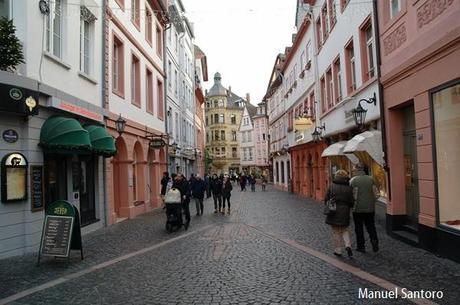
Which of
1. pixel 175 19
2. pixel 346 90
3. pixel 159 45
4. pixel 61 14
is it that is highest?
pixel 175 19

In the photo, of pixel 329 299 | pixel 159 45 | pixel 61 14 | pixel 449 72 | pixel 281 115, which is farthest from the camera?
pixel 281 115

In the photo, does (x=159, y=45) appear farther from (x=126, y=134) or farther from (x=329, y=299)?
(x=329, y=299)

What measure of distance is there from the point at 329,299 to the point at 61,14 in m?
9.96

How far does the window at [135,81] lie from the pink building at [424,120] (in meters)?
11.3

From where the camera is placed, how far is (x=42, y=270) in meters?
8.04

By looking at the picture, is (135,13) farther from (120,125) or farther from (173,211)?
(173,211)

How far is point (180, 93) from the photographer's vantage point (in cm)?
3341

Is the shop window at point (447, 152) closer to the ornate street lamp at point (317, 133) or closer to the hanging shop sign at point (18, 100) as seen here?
the hanging shop sign at point (18, 100)

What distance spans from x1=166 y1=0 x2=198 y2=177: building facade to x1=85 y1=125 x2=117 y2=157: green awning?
14.2 metres

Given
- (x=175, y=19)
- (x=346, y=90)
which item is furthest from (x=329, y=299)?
(x=175, y=19)

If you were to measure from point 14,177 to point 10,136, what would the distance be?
2.79 feet

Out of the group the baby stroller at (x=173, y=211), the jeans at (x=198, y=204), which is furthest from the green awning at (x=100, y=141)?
the jeans at (x=198, y=204)

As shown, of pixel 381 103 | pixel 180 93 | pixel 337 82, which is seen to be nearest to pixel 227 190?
pixel 337 82

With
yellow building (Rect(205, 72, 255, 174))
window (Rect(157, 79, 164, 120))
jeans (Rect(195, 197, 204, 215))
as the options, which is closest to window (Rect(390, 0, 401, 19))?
jeans (Rect(195, 197, 204, 215))
